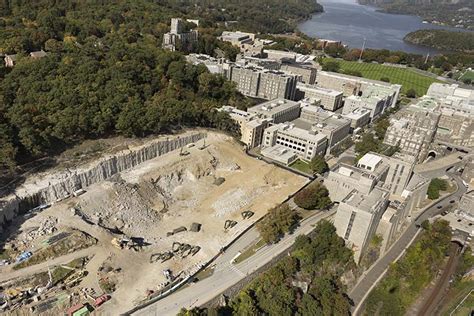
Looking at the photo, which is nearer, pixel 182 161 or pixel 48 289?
A: pixel 48 289

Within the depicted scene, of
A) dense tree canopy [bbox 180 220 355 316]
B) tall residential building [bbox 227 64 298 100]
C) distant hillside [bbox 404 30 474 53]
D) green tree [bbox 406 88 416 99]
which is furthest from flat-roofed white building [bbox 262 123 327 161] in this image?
distant hillside [bbox 404 30 474 53]

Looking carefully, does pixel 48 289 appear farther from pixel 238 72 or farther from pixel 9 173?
pixel 238 72

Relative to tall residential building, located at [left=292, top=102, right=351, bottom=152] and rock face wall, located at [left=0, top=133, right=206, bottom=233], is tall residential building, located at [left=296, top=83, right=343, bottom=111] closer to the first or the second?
tall residential building, located at [left=292, top=102, right=351, bottom=152]

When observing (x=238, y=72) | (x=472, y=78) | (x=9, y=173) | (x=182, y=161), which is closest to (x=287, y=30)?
(x=472, y=78)

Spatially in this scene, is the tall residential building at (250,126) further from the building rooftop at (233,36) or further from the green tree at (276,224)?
the building rooftop at (233,36)

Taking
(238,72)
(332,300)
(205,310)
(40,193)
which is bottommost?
(332,300)
